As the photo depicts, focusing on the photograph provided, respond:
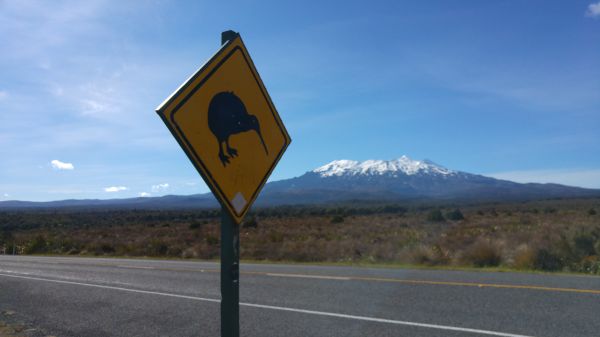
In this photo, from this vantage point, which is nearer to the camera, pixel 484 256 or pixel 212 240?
pixel 484 256

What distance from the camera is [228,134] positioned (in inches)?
104

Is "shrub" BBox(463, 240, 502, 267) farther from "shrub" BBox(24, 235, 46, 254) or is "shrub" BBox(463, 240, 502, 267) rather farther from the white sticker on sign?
"shrub" BBox(24, 235, 46, 254)

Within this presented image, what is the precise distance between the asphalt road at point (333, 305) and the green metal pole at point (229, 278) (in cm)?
476

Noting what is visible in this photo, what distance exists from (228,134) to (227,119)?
8cm

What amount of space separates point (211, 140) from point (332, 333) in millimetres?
5231

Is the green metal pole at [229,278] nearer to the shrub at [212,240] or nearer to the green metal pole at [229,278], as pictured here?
the green metal pole at [229,278]

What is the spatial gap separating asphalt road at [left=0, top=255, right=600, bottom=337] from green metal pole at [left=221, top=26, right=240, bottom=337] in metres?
4.76

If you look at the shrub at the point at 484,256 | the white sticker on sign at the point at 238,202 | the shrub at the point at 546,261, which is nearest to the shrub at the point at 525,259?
the shrub at the point at 546,261

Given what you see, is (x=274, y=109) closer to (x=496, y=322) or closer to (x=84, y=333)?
(x=496, y=322)

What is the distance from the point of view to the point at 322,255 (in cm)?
2092

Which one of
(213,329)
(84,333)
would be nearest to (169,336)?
(213,329)

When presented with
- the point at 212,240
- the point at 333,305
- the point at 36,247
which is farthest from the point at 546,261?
the point at 36,247

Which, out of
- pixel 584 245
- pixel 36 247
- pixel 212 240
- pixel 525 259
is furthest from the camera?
pixel 36 247

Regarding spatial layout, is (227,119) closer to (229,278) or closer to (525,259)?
(229,278)
